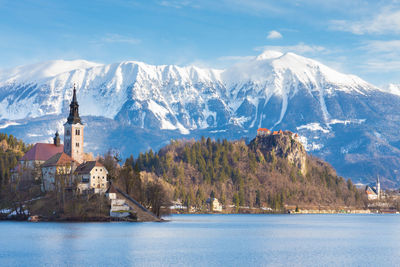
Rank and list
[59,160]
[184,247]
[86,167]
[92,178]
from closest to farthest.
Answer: [184,247]
[92,178]
[86,167]
[59,160]

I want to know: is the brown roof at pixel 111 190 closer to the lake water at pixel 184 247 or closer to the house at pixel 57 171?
the house at pixel 57 171

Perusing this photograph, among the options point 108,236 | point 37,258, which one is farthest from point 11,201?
point 37,258

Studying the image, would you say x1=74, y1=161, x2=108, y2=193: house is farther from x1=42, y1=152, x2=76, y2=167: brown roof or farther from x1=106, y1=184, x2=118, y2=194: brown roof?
x1=42, y1=152, x2=76, y2=167: brown roof

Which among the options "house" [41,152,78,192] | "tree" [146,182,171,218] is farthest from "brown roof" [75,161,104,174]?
"tree" [146,182,171,218]

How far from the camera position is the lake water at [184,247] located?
94.0 metres

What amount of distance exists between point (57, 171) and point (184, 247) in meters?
88.0

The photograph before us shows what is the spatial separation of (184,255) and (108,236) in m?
31.4

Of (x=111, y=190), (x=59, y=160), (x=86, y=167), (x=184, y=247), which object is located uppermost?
(x=59, y=160)

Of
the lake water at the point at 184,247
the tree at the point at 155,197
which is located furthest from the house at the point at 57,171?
the lake water at the point at 184,247

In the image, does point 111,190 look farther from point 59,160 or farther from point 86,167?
point 59,160

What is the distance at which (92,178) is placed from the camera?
18462 centimetres

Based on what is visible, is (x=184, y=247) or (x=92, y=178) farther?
(x=92, y=178)

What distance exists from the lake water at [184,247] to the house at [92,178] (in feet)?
101

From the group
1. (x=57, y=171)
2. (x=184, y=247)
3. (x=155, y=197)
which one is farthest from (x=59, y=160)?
(x=184, y=247)
